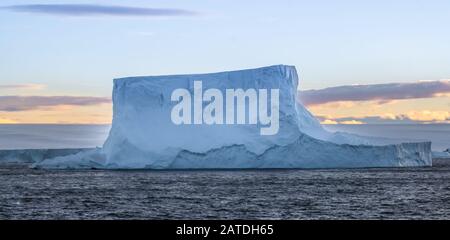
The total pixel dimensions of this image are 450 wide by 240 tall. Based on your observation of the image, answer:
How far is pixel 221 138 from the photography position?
32.6 m

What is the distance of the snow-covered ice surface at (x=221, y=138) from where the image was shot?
32.2 metres

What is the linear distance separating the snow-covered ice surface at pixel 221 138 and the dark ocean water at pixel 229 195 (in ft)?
2.40

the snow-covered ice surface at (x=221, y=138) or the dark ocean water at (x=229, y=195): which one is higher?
the snow-covered ice surface at (x=221, y=138)

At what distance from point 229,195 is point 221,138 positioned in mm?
10833

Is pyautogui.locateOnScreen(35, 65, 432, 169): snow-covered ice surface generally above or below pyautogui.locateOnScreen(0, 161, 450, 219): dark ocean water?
above

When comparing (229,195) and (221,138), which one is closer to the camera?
(229,195)

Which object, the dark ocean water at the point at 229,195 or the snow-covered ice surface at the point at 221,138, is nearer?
the dark ocean water at the point at 229,195

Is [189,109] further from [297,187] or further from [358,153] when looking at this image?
[297,187]

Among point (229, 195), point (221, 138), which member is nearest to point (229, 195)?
point (229, 195)

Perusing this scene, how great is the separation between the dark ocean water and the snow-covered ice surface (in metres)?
0.73

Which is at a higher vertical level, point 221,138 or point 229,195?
point 221,138

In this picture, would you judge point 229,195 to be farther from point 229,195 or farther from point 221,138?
point 221,138

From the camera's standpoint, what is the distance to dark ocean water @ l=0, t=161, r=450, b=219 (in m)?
17.3
